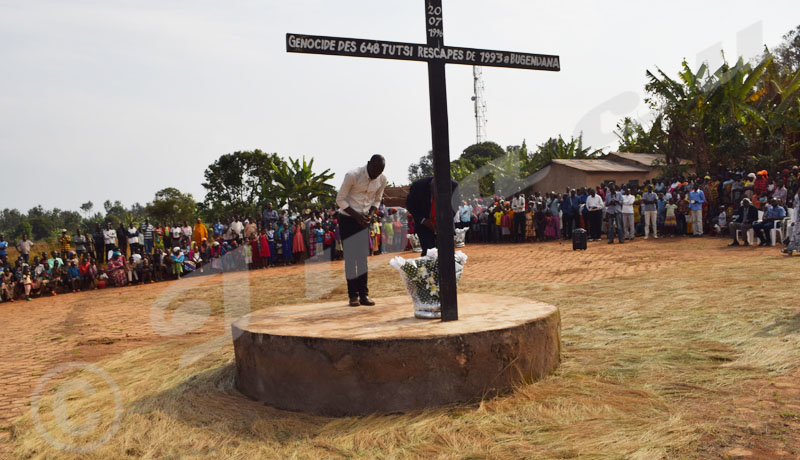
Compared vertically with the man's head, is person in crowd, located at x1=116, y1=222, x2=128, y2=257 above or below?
below

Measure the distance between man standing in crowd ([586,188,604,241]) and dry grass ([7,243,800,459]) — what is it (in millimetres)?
10499

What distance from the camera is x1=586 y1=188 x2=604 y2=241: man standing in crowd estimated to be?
16.5m

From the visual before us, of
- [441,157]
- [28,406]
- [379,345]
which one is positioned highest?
[441,157]

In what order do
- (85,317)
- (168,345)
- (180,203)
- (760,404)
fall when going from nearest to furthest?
(760,404) → (168,345) → (85,317) → (180,203)

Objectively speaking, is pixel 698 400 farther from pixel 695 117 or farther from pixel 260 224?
pixel 695 117

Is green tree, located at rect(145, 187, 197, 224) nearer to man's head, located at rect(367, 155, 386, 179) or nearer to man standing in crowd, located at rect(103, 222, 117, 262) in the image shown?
man standing in crowd, located at rect(103, 222, 117, 262)

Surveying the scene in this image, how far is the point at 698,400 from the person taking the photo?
3525 millimetres

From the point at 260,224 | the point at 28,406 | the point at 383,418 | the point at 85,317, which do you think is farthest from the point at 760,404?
the point at 260,224

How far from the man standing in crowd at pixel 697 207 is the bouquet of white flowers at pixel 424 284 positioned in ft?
42.6

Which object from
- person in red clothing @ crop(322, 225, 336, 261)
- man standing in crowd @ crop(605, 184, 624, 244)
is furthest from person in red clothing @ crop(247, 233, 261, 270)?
man standing in crowd @ crop(605, 184, 624, 244)

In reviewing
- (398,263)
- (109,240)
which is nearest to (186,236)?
(109,240)

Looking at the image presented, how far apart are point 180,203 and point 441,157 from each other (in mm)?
35990

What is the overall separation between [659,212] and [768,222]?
4.04 meters

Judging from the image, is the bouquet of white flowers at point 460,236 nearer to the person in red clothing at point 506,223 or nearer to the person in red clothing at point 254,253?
the person in red clothing at point 506,223
